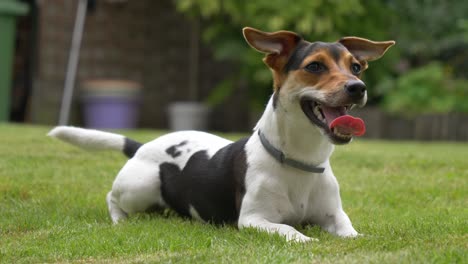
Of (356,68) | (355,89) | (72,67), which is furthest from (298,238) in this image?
(72,67)

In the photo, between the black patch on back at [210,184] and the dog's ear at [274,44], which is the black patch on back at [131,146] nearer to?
the black patch on back at [210,184]

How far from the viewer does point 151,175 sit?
5.62 metres

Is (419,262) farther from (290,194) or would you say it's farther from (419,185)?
(419,185)

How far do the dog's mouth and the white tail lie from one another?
177cm

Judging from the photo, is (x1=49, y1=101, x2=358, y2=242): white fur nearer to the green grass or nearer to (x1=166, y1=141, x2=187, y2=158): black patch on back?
the green grass

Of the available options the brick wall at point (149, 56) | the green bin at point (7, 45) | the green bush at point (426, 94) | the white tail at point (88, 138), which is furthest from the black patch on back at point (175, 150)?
the brick wall at point (149, 56)

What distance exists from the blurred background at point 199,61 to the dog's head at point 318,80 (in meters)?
8.74

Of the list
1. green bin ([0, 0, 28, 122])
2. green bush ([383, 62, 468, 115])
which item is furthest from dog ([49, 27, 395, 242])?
green bush ([383, 62, 468, 115])

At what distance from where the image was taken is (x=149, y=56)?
1644cm

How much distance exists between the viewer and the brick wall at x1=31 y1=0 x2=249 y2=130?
51.3 feet

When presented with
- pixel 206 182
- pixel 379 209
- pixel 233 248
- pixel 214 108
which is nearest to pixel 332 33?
Result: pixel 214 108

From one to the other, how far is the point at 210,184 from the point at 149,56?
11397 millimetres

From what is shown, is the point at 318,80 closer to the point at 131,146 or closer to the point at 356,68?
the point at 356,68

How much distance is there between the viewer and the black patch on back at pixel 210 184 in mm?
5094
